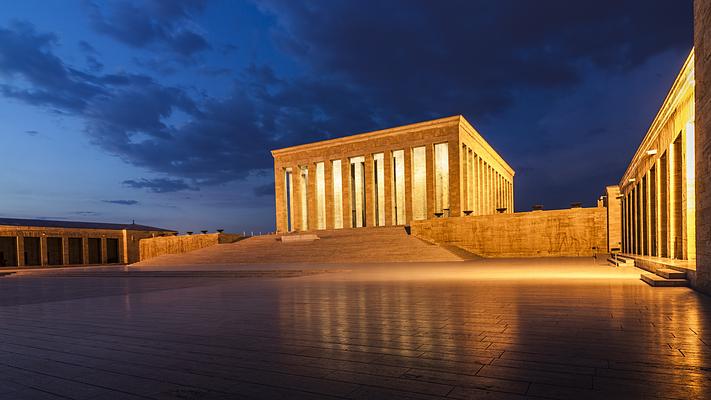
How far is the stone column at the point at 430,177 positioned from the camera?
1749 inches

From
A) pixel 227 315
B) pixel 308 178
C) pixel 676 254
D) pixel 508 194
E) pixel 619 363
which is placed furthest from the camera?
pixel 508 194

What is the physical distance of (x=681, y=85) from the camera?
13945mm

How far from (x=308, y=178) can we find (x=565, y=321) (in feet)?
156

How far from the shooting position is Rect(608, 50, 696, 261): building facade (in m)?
14.3

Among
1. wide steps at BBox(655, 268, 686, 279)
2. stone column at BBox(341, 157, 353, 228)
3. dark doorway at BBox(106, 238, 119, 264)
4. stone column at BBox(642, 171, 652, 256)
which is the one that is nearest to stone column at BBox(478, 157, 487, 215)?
stone column at BBox(341, 157, 353, 228)

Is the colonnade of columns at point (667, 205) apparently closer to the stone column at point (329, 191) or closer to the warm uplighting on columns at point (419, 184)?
the warm uplighting on columns at point (419, 184)

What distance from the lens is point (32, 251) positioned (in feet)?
186

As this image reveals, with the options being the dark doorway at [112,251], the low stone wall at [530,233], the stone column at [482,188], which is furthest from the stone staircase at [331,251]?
the dark doorway at [112,251]

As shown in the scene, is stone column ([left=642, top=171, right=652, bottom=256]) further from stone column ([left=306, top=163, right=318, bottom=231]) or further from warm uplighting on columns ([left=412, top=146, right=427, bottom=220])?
stone column ([left=306, top=163, right=318, bottom=231])

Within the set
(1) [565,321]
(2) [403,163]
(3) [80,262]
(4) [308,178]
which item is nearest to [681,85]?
(1) [565,321]

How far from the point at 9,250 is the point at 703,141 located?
6916cm

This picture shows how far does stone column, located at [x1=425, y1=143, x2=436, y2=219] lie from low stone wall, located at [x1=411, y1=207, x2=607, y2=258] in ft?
32.8

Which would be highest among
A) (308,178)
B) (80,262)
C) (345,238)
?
(308,178)

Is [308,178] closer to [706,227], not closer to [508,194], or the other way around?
[508,194]
